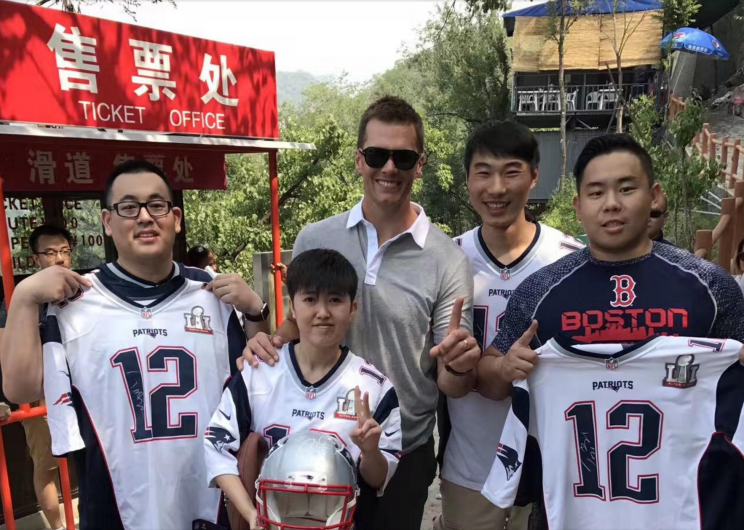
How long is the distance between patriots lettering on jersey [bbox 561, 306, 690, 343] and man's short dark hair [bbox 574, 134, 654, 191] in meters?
0.47

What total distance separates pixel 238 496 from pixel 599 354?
4.54ft

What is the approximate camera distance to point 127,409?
2252 mm

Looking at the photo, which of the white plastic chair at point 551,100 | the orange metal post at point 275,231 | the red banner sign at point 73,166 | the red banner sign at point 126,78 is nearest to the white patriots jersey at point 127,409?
the red banner sign at point 126,78

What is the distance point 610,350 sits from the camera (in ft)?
6.73

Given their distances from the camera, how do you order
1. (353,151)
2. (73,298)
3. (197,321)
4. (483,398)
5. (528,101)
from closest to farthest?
(73,298) → (197,321) → (483,398) → (353,151) → (528,101)

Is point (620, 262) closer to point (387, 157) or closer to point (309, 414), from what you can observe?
point (387, 157)

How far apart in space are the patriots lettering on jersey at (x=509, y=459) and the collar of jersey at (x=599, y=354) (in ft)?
1.45

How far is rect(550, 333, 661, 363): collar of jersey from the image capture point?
2.03m

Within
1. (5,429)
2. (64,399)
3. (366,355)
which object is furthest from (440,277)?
(5,429)

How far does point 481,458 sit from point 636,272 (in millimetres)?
1134

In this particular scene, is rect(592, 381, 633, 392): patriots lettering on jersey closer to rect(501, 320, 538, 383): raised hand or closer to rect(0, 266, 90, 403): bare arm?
rect(501, 320, 538, 383): raised hand

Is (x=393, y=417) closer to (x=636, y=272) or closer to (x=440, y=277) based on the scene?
(x=440, y=277)

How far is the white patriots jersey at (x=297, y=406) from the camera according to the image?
85.4 inches

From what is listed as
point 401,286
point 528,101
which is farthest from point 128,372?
point 528,101
